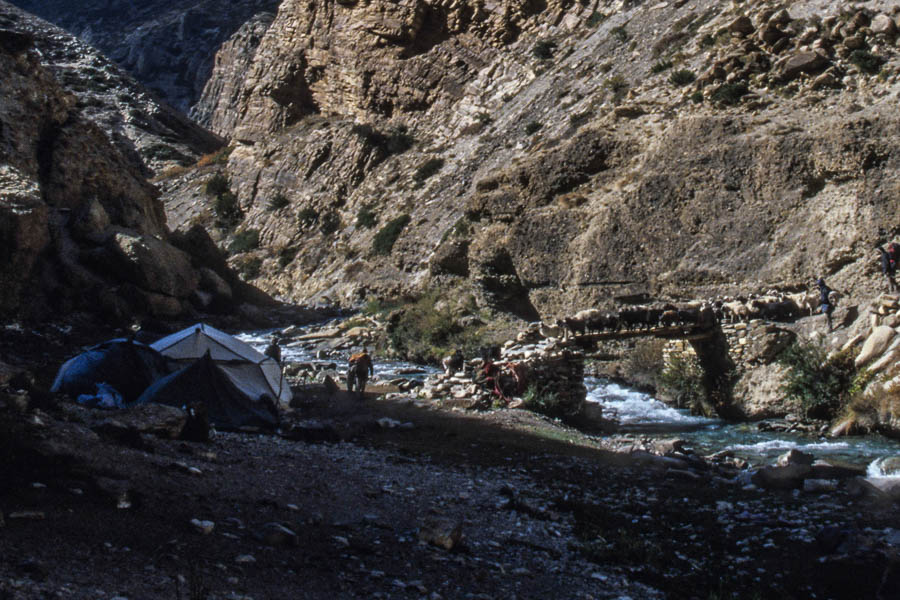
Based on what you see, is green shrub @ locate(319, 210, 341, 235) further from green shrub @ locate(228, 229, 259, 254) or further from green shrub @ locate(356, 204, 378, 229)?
green shrub @ locate(228, 229, 259, 254)

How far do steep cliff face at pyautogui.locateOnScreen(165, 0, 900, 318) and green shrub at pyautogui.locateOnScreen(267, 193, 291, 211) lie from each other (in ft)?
0.26

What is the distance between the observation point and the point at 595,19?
42156 millimetres

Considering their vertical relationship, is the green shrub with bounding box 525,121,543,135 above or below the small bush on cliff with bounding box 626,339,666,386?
above

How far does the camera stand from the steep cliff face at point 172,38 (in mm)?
96625

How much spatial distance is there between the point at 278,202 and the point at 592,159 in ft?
96.1

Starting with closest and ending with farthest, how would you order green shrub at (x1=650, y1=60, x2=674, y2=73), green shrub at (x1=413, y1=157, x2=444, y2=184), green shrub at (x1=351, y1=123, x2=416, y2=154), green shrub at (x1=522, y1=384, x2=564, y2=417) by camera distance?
1. green shrub at (x1=522, y1=384, x2=564, y2=417)
2. green shrub at (x1=650, y1=60, x2=674, y2=73)
3. green shrub at (x1=413, y1=157, x2=444, y2=184)
4. green shrub at (x1=351, y1=123, x2=416, y2=154)

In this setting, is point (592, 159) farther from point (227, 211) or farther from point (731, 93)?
point (227, 211)

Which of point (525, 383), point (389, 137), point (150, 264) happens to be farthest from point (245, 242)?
point (525, 383)

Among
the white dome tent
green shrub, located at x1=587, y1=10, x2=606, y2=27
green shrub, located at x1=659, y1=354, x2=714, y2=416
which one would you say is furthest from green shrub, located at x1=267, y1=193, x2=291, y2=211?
green shrub, located at x1=659, y1=354, x2=714, y2=416

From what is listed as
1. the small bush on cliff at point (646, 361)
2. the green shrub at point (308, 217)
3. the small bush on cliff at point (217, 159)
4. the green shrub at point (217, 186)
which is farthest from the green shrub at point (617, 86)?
the small bush on cliff at point (217, 159)

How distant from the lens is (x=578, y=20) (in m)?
43.5

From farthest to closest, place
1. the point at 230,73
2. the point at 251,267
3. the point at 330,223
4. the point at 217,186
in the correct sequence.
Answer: the point at 230,73
the point at 217,186
the point at 251,267
the point at 330,223

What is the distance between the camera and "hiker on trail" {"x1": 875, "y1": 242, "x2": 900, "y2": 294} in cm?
1606

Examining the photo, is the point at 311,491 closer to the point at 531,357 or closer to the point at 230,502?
the point at 230,502
